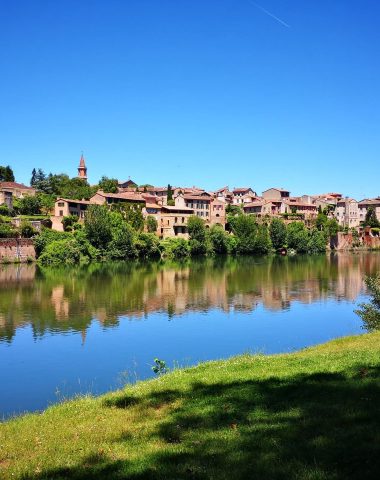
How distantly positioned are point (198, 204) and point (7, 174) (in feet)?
137

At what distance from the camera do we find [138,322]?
31.7m

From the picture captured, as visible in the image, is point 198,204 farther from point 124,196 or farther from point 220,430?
point 220,430

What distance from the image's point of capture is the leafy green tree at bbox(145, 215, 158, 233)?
314ft

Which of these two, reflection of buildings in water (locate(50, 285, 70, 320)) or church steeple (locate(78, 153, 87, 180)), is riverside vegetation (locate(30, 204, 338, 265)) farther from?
church steeple (locate(78, 153, 87, 180))

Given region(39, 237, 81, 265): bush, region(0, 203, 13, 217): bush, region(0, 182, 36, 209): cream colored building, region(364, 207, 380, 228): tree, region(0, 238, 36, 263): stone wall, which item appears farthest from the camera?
region(364, 207, 380, 228): tree

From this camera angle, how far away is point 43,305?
1497 inches

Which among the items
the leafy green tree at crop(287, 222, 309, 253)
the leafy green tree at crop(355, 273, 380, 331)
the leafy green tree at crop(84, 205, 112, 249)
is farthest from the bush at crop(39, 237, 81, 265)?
the leafy green tree at crop(355, 273, 380, 331)

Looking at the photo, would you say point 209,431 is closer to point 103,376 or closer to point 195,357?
point 103,376

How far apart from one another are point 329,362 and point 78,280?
44.6m

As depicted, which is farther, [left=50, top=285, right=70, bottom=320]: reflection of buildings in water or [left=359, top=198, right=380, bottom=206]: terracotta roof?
[left=359, top=198, right=380, bottom=206]: terracotta roof

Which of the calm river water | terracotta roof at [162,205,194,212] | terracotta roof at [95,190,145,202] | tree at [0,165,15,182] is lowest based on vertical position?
the calm river water

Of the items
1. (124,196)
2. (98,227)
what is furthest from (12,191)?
(98,227)

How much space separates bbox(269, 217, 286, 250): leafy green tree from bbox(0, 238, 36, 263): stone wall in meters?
49.5

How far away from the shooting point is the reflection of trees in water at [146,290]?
113 ft
